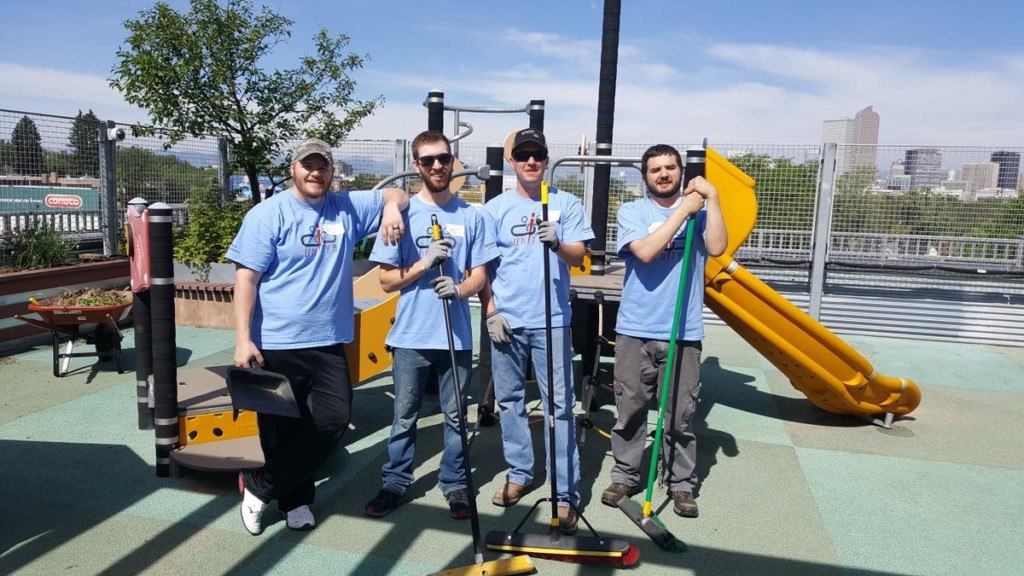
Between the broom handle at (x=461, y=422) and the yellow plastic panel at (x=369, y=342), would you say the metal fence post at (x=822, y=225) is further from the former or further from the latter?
the broom handle at (x=461, y=422)

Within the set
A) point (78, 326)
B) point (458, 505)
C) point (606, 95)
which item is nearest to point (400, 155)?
point (606, 95)

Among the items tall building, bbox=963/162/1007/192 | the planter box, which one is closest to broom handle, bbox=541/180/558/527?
the planter box

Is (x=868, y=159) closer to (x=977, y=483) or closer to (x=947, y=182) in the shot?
(x=947, y=182)

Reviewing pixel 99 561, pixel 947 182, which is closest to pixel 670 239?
pixel 99 561

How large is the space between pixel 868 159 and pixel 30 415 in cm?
875

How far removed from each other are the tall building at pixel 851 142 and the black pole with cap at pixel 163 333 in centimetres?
770

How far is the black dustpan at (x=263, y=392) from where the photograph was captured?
2994 millimetres

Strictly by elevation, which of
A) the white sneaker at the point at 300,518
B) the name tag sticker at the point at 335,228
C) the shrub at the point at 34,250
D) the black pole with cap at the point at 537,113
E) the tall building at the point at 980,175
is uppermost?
the black pole with cap at the point at 537,113

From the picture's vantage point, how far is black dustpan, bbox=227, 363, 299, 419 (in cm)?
299

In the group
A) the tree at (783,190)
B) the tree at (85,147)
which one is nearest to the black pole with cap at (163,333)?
the tree at (85,147)

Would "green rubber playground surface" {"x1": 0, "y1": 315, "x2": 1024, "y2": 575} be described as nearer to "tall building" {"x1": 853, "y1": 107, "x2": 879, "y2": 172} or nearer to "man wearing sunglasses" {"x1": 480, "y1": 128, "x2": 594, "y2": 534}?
"man wearing sunglasses" {"x1": 480, "y1": 128, "x2": 594, "y2": 534}

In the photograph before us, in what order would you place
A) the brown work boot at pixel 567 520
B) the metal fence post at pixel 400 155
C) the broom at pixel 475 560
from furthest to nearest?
the metal fence post at pixel 400 155
the brown work boot at pixel 567 520
the broom at pixel 475 560

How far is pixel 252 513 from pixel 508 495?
120 cm

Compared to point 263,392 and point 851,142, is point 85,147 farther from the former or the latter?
point 851,142
